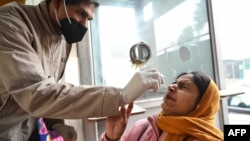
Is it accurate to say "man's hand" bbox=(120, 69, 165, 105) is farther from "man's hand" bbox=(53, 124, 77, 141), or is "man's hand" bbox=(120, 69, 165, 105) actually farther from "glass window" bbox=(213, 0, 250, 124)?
"glass window" bbox=(213, 0, 250, 124)

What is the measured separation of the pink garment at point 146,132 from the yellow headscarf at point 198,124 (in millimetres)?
45

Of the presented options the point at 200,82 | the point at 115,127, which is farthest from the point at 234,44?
the point at 115,127

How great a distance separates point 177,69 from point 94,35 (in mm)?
865

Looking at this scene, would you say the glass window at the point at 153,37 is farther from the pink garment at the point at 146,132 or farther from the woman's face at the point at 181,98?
the woman's face at the point at 181,98

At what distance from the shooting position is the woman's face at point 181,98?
46.3 inches

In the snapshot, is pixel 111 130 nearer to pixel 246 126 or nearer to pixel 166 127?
pixel 166 127

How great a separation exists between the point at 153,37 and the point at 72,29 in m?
1.07

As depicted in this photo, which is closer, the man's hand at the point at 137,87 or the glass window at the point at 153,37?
the man's hand at the point at 137,87

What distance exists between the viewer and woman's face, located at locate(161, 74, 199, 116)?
46.3 inches

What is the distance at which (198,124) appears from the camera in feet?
3.59

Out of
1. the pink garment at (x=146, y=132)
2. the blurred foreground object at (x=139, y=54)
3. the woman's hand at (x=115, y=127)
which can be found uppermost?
the blurred foreground object at (x=139, y=54)

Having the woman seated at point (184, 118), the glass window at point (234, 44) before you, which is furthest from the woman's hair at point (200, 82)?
the glass window at point (234, 44)

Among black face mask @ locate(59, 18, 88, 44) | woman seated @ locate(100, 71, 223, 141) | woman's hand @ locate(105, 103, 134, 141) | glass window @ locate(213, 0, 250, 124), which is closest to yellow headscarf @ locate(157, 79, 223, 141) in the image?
woman seated @ locate(100, 71, 223, 141)

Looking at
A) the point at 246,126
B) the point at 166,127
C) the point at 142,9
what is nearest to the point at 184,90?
the point at 166,127
